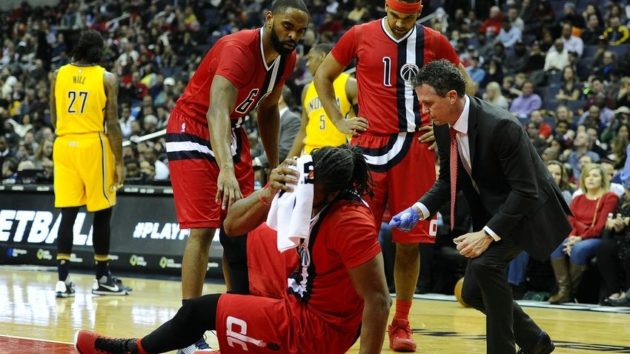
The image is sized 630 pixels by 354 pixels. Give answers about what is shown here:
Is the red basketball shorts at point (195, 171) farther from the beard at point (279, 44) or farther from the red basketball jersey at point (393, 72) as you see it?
the red basketball jersey at point (393, 72)

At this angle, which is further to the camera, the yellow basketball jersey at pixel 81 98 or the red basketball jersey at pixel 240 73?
the yellow basketball jersey at pixel 81 98

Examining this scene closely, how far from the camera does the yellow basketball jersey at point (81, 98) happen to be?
915 cm

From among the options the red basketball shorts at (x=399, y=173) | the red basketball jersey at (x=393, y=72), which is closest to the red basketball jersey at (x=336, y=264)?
the red basketball shorts at (x=399, y=173)

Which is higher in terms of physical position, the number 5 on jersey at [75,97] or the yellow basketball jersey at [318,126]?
the number 5 on jersey at [75,97]

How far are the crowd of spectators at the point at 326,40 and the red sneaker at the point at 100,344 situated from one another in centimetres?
573

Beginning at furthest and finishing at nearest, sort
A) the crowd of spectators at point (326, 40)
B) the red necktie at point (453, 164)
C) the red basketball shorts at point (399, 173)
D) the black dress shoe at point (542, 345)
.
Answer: the crowd of spectators at point (326, 40) → the red basketball shorts at point (399, 173) → the black dress shoe at point (542, 345) → the red necktie at point (453, 164)

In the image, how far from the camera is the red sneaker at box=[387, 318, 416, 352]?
627 centimetres

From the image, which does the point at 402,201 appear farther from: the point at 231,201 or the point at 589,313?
the point at 589,313

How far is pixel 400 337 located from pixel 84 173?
3.92 metres

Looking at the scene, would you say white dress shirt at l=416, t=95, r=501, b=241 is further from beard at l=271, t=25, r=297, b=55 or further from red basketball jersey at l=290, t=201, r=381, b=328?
beard at l=271, t=25, r=297, b=55

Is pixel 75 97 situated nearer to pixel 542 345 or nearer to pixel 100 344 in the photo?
pixel 100 344

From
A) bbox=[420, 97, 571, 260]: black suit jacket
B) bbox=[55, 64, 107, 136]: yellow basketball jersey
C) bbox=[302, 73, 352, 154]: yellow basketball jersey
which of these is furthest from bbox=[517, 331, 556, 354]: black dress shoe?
bbox=[55, 64, 107, 136]: yellow basketball jersey

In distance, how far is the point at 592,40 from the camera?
54.2ft

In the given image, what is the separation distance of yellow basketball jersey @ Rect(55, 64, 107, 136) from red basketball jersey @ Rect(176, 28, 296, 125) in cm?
314
